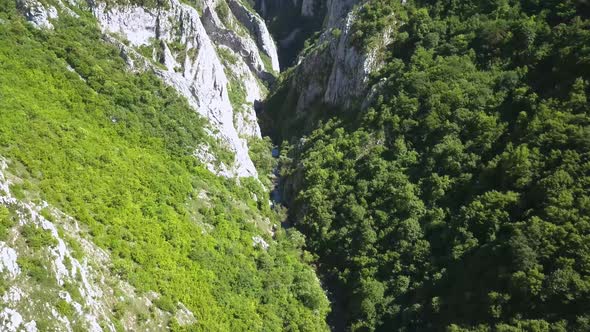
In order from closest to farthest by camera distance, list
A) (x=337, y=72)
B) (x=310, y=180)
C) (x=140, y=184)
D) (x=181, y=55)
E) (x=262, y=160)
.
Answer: (x=140, y=184) → (x=310, y=180) → (x=181, y=55) → (x=262, y=160) → (x=337, y=72)

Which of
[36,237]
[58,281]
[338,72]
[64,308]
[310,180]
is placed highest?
[338,72]

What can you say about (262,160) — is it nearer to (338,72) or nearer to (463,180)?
(338,72)

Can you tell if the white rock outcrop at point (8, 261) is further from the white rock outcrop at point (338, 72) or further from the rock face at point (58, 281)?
the white rock outcrop at point (338, 72)

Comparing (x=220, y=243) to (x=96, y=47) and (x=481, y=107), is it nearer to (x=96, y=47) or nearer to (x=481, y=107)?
(x=96, y=47)

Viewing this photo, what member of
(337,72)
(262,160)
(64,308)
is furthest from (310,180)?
(64,308)

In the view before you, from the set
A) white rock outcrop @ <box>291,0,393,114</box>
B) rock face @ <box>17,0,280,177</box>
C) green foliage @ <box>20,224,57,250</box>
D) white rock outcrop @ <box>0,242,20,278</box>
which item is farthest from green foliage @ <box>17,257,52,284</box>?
white rock outcrop @ <box>291,0,393,114</box>
